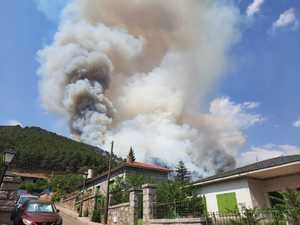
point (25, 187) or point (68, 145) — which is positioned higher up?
point (68, 145)

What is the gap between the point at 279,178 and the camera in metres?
12.7

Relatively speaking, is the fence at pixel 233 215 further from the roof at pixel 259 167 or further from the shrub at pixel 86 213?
the shrub at pixel 86 213

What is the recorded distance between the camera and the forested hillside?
6250cm

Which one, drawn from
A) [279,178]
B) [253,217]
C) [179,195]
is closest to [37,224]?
[179,195]

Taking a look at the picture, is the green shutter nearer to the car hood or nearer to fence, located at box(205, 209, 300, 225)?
fence, located at box(205, 209, 300, 225)

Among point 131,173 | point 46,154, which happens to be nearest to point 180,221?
point 131,173

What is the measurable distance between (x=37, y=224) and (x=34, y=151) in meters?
60.4

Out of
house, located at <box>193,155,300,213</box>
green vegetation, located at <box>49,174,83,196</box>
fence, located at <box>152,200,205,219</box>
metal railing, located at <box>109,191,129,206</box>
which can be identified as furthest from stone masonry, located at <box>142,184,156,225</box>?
green vegetation, located at <box>49,174,83,196</box>

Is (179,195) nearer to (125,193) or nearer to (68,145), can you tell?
(125,193)

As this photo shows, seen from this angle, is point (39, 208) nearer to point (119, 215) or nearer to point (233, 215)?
point (119, 215)

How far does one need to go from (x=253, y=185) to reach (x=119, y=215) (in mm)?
7399

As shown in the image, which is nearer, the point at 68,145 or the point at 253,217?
the point at 253,217

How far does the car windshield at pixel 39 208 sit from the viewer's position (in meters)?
10.9

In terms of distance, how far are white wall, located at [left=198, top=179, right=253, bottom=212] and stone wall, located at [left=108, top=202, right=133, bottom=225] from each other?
4823 millimetres
